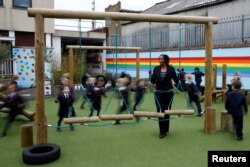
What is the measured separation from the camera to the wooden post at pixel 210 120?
264 inches

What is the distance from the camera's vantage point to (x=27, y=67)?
14992mm

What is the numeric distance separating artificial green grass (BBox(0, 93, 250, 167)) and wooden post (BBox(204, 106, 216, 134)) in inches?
5.0

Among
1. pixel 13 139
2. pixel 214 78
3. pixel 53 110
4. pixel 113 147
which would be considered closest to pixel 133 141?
pixel 113 147

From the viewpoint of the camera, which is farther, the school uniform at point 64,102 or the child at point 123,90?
the child at point 123,90

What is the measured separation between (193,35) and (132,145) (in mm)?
13048

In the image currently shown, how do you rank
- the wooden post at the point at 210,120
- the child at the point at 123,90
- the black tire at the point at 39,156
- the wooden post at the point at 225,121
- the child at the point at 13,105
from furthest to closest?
the child at the point at 123,90 < the child at the point at 13,105 < the wooden post at the point at 225,121 < the wooden post at the point at 210,120 < the black tire at the point at 39,156

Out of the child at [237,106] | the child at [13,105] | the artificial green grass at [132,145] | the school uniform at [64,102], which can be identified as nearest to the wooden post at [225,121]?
the artificial green grass at [132,145]

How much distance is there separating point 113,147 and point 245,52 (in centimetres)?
919

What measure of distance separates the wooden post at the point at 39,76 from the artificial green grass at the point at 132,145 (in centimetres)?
55

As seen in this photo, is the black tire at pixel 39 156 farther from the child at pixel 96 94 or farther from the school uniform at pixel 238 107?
the school uniform at pixel 238 107

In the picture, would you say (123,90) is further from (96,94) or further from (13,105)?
(13,105)

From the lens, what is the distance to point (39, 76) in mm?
5648

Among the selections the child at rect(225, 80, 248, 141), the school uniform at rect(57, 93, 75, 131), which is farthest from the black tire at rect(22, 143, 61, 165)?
the child at rect(225, 80, 248, 141)

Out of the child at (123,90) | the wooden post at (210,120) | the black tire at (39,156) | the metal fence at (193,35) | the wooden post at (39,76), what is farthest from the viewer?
the metal fence at (193,35)
